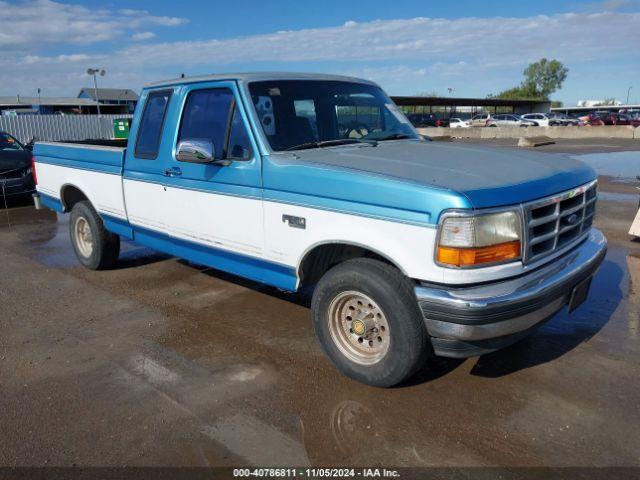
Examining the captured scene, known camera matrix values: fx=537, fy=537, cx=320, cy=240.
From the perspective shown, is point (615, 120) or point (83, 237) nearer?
point (83, 237)

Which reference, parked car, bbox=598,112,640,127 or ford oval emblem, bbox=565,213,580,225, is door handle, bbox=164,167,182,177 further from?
parked car, bbox=598,112,640,127


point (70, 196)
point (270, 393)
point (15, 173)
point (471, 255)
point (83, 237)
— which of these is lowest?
point (270, 393)

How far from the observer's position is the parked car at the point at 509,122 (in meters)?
46.6

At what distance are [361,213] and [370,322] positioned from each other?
744 millimetres

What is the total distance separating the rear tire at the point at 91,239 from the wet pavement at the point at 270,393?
84cm

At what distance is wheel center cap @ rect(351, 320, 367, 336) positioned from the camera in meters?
3.53

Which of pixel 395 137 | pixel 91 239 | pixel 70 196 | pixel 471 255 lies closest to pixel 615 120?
pixel 395 137

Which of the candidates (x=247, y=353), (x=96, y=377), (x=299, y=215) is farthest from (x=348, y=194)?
(x=96, y=377)

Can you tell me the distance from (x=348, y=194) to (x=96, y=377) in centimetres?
222

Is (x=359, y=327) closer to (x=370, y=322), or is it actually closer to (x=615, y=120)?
(x=370, y=322)

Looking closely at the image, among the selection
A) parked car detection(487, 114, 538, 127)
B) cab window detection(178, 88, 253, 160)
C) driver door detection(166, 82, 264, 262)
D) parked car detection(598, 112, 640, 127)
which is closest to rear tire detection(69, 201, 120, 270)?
driver door detection(166, 82, 264, 262)

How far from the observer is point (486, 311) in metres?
2.97

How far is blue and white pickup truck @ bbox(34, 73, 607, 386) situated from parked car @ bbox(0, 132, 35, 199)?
6880 millimetres

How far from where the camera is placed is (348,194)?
3322mm
